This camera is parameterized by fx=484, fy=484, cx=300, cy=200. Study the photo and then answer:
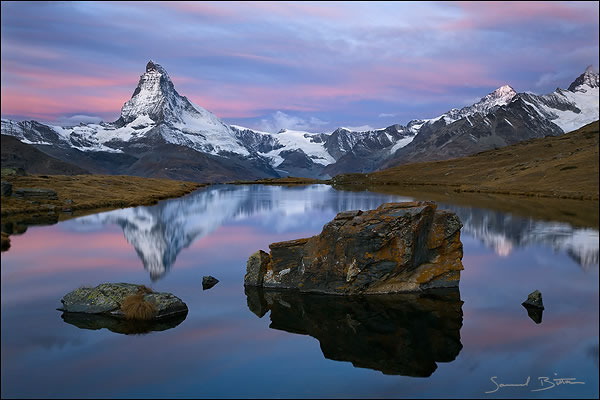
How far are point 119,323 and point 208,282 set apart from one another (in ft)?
32.3

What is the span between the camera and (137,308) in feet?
88.9

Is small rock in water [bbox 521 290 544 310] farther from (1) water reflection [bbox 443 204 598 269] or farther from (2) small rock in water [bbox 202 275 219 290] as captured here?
(2) small rock in water [bbox 202 275 219 290]

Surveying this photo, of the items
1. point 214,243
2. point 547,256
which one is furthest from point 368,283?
point 214,243

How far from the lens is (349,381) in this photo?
1981 centimetres

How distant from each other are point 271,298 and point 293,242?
5.06 metres

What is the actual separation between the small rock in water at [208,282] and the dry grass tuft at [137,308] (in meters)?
7.85

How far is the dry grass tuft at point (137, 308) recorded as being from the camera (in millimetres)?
27031

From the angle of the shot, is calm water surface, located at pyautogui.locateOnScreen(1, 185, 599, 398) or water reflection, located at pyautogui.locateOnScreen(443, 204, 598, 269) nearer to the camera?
calm water surface, located at pyautogui.locateOnScreen(1, 185, 599, 398)

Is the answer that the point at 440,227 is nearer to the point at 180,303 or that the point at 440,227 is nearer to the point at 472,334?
the point at 472,334

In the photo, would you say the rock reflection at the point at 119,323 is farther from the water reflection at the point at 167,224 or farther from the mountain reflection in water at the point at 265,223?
the mountain reflection in water at the point at 265,223

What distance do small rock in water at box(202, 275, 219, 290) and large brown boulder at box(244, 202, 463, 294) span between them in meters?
2.62

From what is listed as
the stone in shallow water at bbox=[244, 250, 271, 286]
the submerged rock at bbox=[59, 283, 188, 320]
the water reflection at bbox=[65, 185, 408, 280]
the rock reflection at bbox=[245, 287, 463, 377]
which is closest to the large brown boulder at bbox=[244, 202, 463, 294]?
the stone in shallow water at bbox=[244, 250, 271, 286]

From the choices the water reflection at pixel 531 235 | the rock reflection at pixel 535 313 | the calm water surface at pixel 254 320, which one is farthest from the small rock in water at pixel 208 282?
the water reflection at pixel 531 235

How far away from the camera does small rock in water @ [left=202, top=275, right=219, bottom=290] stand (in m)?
35.4
